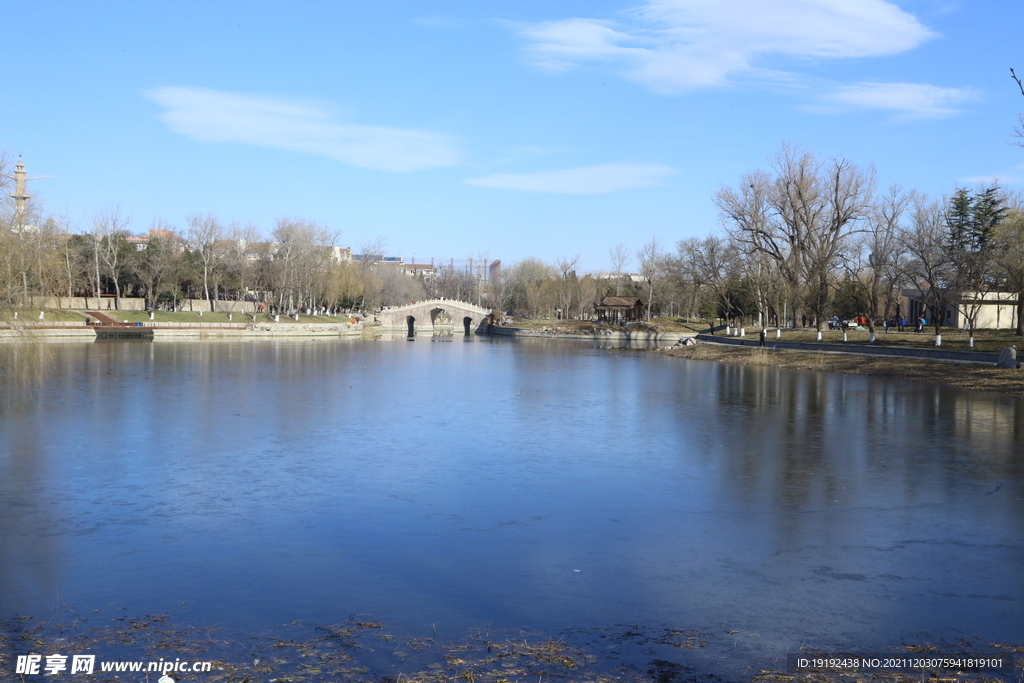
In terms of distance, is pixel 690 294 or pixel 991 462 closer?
pixel 991 462

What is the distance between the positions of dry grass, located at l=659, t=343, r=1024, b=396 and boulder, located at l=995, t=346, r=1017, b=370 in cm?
34

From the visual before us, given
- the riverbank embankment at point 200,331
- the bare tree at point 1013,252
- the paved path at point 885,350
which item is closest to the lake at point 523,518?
the paved path at point 885,350

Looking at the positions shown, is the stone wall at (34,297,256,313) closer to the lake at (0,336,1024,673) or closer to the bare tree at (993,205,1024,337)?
the lake at (0,336,1024,673)

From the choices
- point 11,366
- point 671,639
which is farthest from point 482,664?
point 11,366

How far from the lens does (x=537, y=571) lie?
7840 millimetres

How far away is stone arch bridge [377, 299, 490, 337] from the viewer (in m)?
87.5

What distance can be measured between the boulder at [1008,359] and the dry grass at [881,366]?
0.34 m

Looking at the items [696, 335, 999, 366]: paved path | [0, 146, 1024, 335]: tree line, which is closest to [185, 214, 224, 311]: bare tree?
[0, 146, 1024, 335]: tree line

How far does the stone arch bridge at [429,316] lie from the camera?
287 ft

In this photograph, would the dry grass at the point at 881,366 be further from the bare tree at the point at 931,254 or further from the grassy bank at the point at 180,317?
the grassy bank at the point at 180,317

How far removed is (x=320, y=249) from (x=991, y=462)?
229ft

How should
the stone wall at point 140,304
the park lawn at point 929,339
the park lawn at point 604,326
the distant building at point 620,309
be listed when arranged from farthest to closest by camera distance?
the distant building at point 620,309, the park lawn at point 604,326, the stone wall at point 140,304, the park lawn at point 929,339

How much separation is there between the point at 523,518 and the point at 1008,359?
2584 centimetres

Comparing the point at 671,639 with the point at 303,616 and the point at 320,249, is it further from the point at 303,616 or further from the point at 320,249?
the point at 320,249
